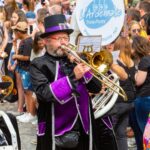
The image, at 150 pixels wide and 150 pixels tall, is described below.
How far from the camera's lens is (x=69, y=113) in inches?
148

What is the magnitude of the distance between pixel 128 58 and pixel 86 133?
5.16ft

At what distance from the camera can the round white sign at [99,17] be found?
462 cm

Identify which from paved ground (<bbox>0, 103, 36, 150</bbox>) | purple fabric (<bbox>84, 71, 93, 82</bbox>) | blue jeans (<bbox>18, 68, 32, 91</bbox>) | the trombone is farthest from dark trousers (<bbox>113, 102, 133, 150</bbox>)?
blue jeans (<bbox>18, 68, 32, 91</bbox>)

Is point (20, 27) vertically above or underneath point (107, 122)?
above

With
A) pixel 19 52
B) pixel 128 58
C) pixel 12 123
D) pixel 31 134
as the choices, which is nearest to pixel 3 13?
pixel 19 52

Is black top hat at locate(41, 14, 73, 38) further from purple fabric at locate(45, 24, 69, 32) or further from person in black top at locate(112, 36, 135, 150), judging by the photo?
person in black top at locate(112, 36, 135, 150)

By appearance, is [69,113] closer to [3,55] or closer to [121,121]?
[121,121]

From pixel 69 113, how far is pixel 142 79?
1426 mm

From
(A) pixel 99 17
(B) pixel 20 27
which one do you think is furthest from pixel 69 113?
A: (B) pixel 20 27

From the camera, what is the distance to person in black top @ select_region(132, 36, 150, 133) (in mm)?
4871

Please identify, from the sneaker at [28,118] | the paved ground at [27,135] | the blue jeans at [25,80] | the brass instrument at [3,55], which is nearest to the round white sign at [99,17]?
the paved ground at [27,135]

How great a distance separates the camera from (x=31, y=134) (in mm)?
6297

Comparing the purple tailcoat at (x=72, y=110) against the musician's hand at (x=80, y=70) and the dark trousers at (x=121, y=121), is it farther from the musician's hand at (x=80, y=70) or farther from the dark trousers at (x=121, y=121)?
the dark trousers at (x=121, y=121)

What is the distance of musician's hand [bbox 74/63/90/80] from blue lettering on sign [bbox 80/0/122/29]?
116cm
